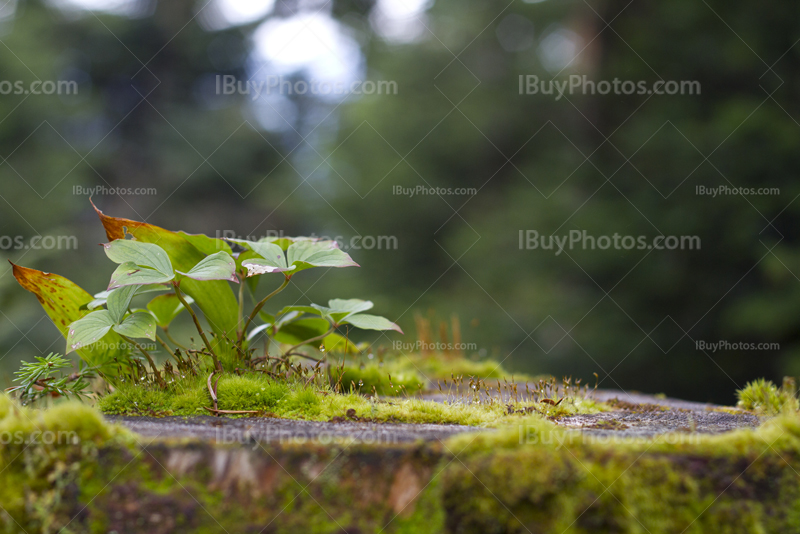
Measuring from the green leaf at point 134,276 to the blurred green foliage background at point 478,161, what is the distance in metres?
2.55

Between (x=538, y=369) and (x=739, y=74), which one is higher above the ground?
(x=739, y=74)

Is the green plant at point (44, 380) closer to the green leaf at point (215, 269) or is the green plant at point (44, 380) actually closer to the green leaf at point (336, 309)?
the green leaf at point (215, 269)

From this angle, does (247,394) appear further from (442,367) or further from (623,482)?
(442,367)

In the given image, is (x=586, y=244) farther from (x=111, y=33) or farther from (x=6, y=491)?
(x=111, y=33)

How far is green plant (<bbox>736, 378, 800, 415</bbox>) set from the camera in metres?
2.31

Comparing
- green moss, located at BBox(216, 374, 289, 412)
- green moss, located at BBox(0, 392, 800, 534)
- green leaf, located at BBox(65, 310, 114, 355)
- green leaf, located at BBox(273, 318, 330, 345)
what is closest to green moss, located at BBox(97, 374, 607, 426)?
green moss, located at BBox(216, 374, 289, 412)

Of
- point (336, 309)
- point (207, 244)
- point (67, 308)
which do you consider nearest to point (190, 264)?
point (207, 244)

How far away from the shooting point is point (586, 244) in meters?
6.78

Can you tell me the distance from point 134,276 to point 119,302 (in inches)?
10.2

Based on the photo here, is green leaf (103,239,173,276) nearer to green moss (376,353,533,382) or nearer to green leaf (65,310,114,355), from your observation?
green leaf (65,310,114,355)

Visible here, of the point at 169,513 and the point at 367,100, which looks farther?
the point at 367,100

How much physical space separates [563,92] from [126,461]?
8.44 metres

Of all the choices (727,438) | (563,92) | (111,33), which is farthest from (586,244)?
(111,33)

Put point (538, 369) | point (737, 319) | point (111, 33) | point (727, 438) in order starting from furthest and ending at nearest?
point (111, 33) < point (538, 369) < point (737, 319) < point (727, 438)
